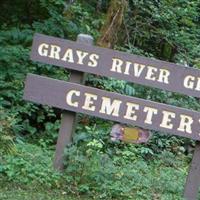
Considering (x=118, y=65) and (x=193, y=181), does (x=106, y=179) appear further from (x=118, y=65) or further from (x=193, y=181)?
(x=118, y=65)

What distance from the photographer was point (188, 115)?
19.5 ft

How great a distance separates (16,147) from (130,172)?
1.49m

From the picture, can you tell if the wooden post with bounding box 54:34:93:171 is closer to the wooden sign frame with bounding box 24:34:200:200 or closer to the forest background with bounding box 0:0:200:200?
the wooden sign frame with bounding box 24:34:200:200

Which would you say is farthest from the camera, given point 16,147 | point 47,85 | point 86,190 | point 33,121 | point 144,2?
point 144,2

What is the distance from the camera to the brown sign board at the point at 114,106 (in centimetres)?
596

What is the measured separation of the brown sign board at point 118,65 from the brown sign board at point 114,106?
0.24 metres

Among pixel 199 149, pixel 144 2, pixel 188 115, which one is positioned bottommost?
pixel 199 149

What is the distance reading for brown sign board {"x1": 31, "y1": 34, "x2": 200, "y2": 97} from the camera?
605cm

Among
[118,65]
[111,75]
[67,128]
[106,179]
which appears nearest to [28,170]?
[67,128]

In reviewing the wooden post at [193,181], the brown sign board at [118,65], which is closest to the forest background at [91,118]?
the wooden post at [193,181]

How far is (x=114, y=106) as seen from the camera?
6125 mm

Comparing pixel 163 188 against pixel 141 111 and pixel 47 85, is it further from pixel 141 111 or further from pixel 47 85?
pixel 47 85

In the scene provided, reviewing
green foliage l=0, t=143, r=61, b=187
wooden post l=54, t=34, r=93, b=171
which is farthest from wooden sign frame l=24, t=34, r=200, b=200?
green foliage l=0, t=143, r=61, b=187

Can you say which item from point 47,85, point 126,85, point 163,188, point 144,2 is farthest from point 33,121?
point 144,2
